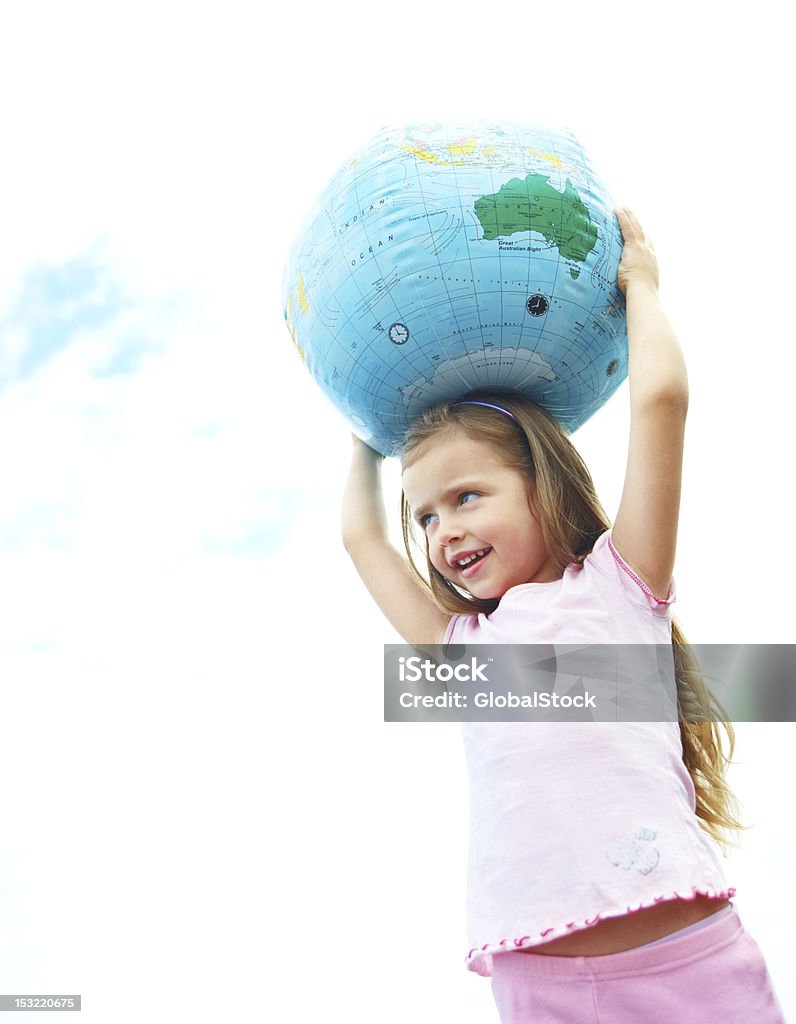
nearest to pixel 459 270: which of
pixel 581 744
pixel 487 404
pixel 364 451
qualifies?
pixel 487 404

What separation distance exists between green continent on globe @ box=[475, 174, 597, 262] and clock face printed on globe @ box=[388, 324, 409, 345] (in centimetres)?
27

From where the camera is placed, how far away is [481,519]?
219 centimetres

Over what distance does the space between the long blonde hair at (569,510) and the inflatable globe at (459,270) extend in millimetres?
67

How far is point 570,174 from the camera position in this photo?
218cm

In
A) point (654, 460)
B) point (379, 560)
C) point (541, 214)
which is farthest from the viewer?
point (379, 560)

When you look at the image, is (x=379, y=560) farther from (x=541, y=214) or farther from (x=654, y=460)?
(x=541, y=214)

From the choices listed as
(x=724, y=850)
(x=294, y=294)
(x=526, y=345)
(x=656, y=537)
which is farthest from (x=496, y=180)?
(x=724, y=850)

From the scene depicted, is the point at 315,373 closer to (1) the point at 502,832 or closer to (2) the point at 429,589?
(2) the point at 429,589

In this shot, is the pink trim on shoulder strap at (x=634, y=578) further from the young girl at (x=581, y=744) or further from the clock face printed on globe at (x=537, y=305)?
the clock face printed on globe at (x=537, y=305)

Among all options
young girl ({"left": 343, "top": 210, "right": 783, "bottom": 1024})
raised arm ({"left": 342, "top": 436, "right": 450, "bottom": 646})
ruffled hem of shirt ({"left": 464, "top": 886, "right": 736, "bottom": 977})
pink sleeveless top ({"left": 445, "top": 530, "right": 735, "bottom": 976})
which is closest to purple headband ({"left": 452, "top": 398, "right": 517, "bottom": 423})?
young girl ({"left": 343, "top": 210, "right": 783, "bottom": 1024})

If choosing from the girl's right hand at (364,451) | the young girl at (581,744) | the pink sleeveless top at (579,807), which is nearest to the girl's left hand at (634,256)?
the young girl at (581,744)

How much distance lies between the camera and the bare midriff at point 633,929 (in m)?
1.79

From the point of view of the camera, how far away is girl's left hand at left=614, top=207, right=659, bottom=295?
87.1 inches

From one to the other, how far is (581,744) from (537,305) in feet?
3.14
